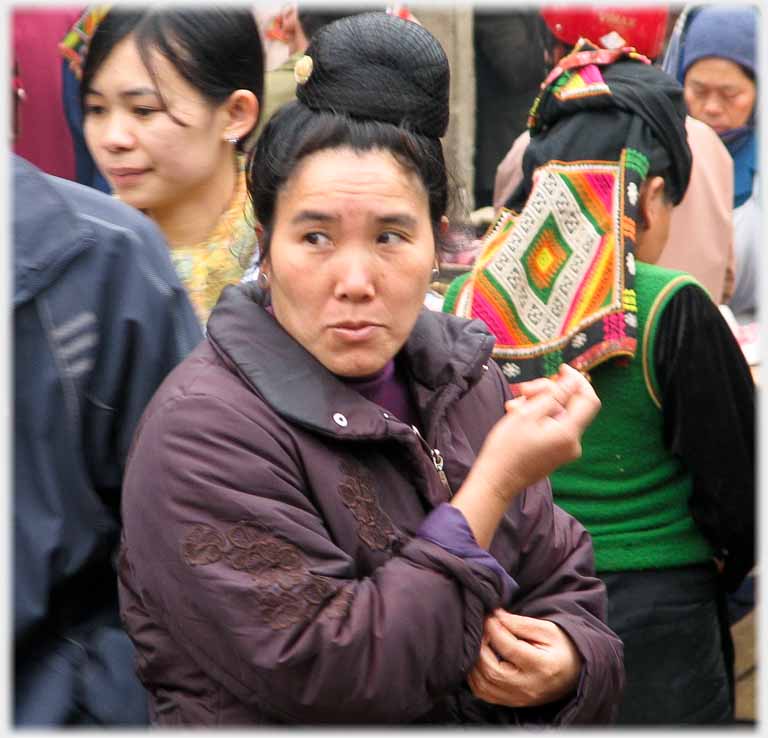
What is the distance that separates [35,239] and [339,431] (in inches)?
19.1

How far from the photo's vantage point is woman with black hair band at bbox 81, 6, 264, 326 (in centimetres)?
304

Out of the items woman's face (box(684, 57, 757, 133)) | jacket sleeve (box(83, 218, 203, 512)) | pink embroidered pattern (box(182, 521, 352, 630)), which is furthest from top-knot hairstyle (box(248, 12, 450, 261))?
woman's face (box(684, 57, 757, 133))

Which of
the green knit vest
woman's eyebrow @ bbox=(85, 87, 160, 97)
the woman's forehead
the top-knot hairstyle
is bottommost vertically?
the green knit vest

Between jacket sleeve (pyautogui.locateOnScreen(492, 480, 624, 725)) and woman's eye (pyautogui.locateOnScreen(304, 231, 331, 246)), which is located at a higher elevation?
woman's eye (pyautogui.locateOnScreen(304, 231, 331, 246))

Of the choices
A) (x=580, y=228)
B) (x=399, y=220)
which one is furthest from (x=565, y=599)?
(x=580, y=228)

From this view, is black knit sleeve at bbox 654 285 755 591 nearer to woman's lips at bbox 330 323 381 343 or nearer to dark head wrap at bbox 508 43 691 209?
dark head wrap at bbox 508 43 691 209

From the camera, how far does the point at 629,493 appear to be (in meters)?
3.07

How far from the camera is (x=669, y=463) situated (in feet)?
10.0

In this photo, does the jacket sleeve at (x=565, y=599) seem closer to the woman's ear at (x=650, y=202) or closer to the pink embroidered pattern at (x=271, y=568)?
the pink embroidered pattern at (x=271, y=568)

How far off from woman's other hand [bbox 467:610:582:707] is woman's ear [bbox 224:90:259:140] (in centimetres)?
162

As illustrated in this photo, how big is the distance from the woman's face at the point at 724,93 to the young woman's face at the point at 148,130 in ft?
8.66

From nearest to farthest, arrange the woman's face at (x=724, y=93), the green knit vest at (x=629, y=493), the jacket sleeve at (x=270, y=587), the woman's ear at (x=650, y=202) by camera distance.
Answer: the jacket sleeve at (x=270, y=587), the green knit vest at (x=629, y=493), the woman's ear at (x=650, y=202), the woman's face at (x=724, y=93)

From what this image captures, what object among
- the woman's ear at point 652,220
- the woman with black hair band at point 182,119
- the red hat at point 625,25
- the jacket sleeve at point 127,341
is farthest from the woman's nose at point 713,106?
the jacket sleeve at point 127,341

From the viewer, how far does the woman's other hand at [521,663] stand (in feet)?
6.25
